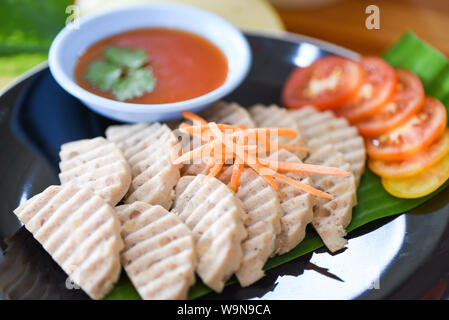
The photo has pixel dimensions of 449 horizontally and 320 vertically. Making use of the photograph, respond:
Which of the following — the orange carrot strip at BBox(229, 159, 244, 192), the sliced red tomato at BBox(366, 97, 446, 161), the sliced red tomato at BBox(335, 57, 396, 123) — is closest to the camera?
the orange carrot strip at BBox(229, 159, 244, 192)

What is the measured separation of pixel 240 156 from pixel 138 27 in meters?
1.89

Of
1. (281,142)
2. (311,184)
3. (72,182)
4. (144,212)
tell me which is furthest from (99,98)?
(311,184)

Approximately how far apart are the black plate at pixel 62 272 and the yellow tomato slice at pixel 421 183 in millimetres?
108

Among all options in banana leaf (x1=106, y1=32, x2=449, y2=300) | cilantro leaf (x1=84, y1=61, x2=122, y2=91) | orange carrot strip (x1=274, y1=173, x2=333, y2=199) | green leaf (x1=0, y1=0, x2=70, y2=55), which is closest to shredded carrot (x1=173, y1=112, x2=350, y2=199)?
orange carrot strip (x1=274, y1=173, x2=333, y2=199)

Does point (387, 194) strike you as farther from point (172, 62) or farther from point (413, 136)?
point (172, 62)

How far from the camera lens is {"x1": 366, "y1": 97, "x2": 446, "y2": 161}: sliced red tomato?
346cm

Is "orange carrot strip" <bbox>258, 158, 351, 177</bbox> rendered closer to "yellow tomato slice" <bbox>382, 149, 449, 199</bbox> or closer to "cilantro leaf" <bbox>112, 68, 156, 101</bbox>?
"yellow tomato slice" <bbox>382, 149, 449, 199</bbox>

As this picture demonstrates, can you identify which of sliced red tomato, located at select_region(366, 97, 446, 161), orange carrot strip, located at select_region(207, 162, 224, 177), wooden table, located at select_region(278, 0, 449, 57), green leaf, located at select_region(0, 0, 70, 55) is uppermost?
green leaf, located at select_region(0, 0, 70, 55)

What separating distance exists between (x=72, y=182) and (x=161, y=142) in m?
0.66

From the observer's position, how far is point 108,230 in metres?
2.67

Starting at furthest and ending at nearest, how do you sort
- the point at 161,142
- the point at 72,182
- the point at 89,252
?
the point at 161,142 < the point at 72,182 < the point at 89,252

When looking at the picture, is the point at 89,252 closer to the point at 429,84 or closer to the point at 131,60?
the point at 131,60

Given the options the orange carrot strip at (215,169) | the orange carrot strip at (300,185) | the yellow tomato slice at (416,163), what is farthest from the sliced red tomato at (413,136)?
the orange carrot strip at (215,169)

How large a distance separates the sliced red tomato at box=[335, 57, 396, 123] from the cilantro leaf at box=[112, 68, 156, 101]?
1.59m
